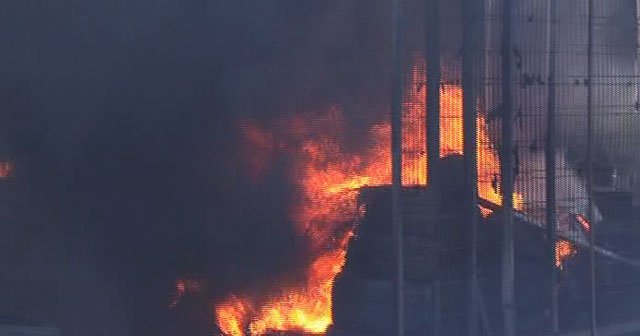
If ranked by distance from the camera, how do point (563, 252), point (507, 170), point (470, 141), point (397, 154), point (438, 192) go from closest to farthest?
1. point (397, 154)
2. point (438, 192)
3. point (470, 141)
4. point (507, 170)
5. point (563, 252)

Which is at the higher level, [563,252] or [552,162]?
[552,162]

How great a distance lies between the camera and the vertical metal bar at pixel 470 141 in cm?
954

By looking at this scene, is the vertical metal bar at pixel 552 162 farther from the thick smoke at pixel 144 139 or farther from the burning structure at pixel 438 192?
the thick smoke at pixel 144 139

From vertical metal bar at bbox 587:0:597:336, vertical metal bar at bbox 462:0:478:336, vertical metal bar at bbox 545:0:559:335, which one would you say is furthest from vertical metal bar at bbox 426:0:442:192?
vertical metal bar at bbox 587:0:597:336

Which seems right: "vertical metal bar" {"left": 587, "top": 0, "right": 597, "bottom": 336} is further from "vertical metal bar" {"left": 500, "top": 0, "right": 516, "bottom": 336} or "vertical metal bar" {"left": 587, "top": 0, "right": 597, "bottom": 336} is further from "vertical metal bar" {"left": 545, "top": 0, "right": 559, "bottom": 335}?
"vertical metal bar" {"left": 500, "top": 0, "right": 516, "bottom": 336}

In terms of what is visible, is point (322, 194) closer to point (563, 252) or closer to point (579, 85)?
point (563, 252)

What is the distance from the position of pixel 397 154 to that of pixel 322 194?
0.79 meters

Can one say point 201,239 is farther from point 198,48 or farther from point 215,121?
point 198,48

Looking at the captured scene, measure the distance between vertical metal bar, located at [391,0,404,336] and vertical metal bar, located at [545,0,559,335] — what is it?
5.68 feet

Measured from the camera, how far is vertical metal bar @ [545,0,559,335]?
10078 millimetres

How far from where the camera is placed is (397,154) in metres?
9.16

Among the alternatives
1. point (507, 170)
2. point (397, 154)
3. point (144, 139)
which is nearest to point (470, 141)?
point (507, 170)

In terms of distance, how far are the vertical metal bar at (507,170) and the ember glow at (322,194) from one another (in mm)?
734

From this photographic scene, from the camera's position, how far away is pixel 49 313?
9297mm
